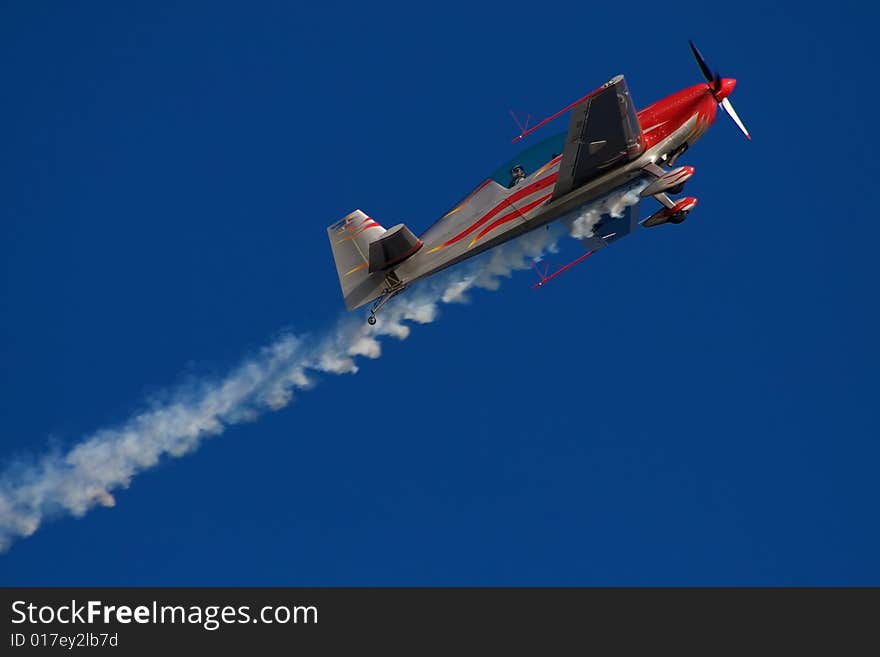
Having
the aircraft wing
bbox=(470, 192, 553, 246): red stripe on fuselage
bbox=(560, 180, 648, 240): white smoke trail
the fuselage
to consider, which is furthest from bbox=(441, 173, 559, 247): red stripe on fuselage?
bbox=(560, 180, 648, 240): white smoke trail

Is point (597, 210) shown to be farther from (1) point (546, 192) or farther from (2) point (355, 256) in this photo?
(2) point (355, 256)

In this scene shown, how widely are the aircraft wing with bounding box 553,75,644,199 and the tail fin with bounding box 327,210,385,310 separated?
535cm

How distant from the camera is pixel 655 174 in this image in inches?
1260

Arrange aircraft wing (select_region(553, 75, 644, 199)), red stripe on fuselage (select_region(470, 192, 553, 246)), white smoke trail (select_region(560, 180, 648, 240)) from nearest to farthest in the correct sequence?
1. aircraft wing (select_region(553, 75, 644, 199))
2. white smoke trail (select_region(560, 180, 648, 240))
3. red stripe on fuselage (select_region(470, 192, 553, 246))

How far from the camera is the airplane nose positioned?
108ft

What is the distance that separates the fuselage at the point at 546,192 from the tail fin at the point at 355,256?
43.5 inches

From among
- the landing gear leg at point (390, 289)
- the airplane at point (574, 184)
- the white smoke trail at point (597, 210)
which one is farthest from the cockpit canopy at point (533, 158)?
the landing gear leg at point (390, 289)

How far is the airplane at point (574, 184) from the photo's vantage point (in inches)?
1234

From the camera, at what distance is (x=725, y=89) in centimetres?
3300

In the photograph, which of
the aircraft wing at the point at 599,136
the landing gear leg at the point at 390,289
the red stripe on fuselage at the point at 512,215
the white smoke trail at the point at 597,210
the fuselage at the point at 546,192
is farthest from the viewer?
the landing gear leg at the point at 390,289

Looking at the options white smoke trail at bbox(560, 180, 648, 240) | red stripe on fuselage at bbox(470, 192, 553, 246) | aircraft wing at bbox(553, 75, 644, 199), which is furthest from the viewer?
red stripe on fuselage at bbox(470, 192, 553, 246)

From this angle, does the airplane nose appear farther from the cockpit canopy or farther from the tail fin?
the tail fin

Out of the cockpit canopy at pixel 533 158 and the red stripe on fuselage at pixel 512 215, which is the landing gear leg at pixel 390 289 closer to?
the red stripe on fuselage at pixel 512 215
